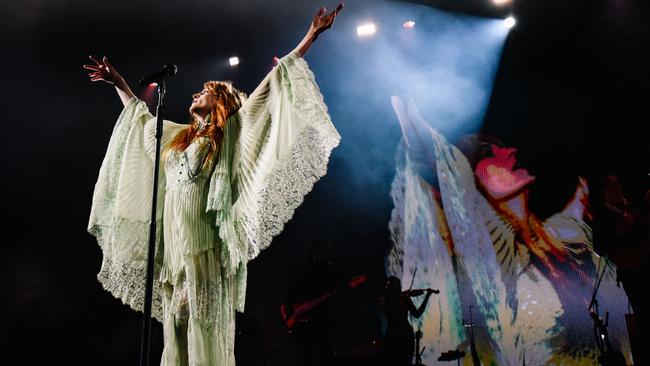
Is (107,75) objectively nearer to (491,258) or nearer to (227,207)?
(227,207)

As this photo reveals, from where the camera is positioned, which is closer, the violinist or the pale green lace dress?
the pale green lace dress

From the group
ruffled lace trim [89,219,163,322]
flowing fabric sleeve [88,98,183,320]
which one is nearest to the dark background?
flowing fabric sleeve [88,98,183,320]

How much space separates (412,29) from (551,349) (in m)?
3.16

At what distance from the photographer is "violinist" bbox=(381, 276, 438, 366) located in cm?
384

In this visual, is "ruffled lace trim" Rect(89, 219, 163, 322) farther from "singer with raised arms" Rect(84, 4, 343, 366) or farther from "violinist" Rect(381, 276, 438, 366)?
"violinist" Rect(381, 276, 438, 366)

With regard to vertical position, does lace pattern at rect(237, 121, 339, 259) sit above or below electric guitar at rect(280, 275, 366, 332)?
above

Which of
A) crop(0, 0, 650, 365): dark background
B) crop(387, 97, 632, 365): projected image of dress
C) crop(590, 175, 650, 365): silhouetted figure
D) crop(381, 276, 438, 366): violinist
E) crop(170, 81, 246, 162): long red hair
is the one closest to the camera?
crop(170, 81, 246, 162): long red hair

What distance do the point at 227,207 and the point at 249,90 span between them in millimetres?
2725

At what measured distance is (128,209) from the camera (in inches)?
76.4

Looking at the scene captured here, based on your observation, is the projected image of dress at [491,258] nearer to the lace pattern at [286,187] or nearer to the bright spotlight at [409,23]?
the bright spotlight at [409,23]

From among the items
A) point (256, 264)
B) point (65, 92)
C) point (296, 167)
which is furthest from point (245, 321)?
point (296, 167)

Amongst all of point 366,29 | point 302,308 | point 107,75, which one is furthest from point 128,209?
point 366,29

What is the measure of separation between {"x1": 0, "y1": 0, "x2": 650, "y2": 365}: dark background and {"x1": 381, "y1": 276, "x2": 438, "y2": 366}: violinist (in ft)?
0.93

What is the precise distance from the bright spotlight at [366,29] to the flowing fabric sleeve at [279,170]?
2696 mm
